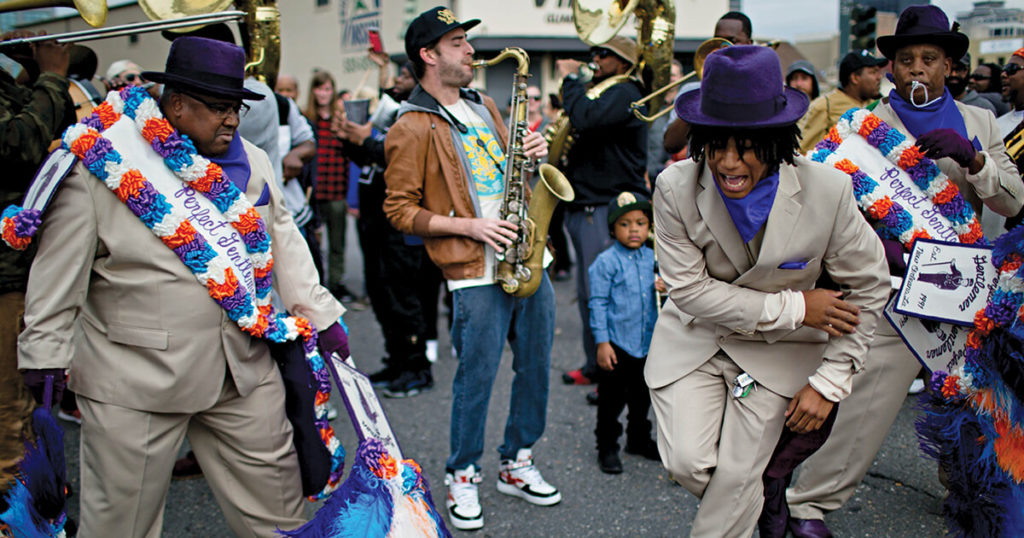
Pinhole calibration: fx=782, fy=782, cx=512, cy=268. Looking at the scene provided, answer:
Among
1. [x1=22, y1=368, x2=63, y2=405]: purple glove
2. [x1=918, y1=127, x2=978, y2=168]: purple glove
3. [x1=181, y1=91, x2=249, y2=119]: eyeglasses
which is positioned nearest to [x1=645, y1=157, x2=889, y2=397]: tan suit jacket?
[x1=918, y1=127, x2=978, y2=168]: purple glove

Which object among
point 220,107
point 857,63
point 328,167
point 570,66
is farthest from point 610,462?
point 328,167

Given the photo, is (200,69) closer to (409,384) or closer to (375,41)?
(409,384)

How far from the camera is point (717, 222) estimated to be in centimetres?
268

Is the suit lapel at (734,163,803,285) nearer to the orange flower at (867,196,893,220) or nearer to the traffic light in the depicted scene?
the orange flower at (867,196,893,220)

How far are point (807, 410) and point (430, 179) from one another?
199cm

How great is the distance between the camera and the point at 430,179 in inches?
147

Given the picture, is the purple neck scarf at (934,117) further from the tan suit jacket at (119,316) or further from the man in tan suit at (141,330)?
the tan suit jacket at (119,316)

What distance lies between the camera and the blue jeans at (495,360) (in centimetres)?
370

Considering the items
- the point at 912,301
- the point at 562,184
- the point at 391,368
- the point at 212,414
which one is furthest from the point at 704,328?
the point at 391,368

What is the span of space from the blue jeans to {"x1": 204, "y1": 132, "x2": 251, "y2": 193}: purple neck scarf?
1.15m

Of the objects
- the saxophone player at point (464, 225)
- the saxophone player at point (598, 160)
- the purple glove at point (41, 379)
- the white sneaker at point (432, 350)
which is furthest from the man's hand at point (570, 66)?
the purple glove at point (41, 379)

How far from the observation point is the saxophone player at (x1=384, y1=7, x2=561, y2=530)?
3.68 m

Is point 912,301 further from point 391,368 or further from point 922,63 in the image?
point 391,368

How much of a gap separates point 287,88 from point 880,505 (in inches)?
263
